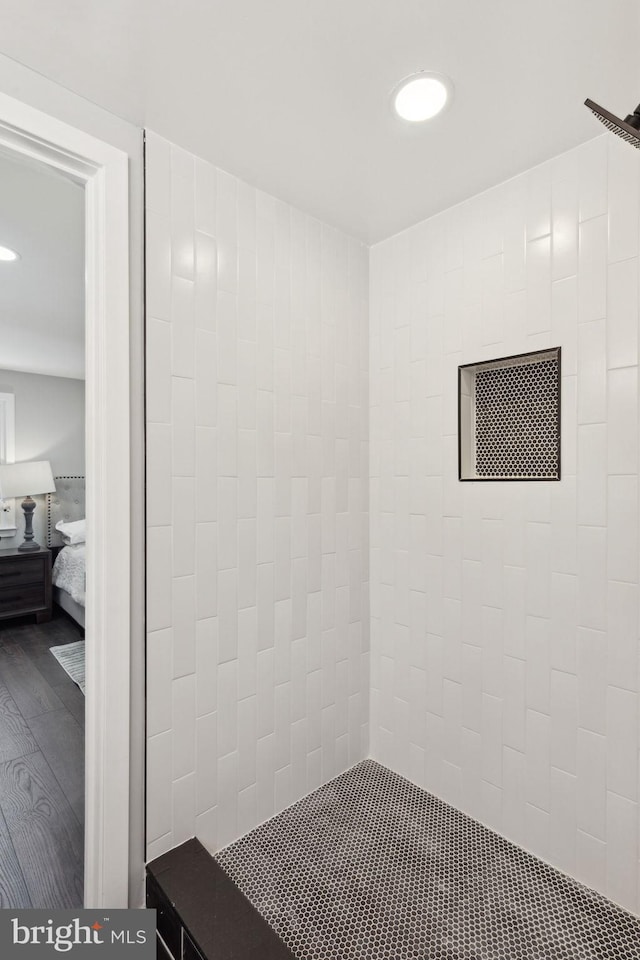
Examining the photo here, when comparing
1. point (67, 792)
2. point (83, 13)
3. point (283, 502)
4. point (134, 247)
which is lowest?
point (67, 792)

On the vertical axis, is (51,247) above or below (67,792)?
above

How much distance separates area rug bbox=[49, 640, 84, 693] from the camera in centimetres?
298

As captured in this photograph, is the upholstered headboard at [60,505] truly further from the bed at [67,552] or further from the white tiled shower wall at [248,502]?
the white tiled shower wall at [248,502]

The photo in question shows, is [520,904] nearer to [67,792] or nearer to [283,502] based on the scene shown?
[283,502]

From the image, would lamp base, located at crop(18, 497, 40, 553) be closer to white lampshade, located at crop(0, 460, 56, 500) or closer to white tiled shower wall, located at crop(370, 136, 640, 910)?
white lampshade, located at crop(0, 460, 56, 500)

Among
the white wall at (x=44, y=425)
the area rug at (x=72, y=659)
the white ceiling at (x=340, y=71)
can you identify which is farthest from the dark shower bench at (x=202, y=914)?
the white wall at (x=44, y=425)

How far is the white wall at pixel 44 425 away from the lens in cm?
442

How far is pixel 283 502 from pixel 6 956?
133cm

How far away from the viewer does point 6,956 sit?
1.09 meters

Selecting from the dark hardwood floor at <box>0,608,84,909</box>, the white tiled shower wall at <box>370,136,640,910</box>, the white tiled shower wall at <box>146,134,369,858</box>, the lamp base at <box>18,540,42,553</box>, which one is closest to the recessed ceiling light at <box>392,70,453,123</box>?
the white tiled shower wall at <box>370,136,640,910</box>

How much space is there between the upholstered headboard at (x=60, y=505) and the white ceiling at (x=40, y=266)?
1269 mm

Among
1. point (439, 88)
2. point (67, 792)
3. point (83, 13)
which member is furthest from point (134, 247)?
point (67, 792)

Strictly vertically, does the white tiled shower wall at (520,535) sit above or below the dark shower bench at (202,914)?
above

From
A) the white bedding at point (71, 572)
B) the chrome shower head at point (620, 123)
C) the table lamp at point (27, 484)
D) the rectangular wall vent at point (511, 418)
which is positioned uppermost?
the chrome shower head at point (620, 123)
